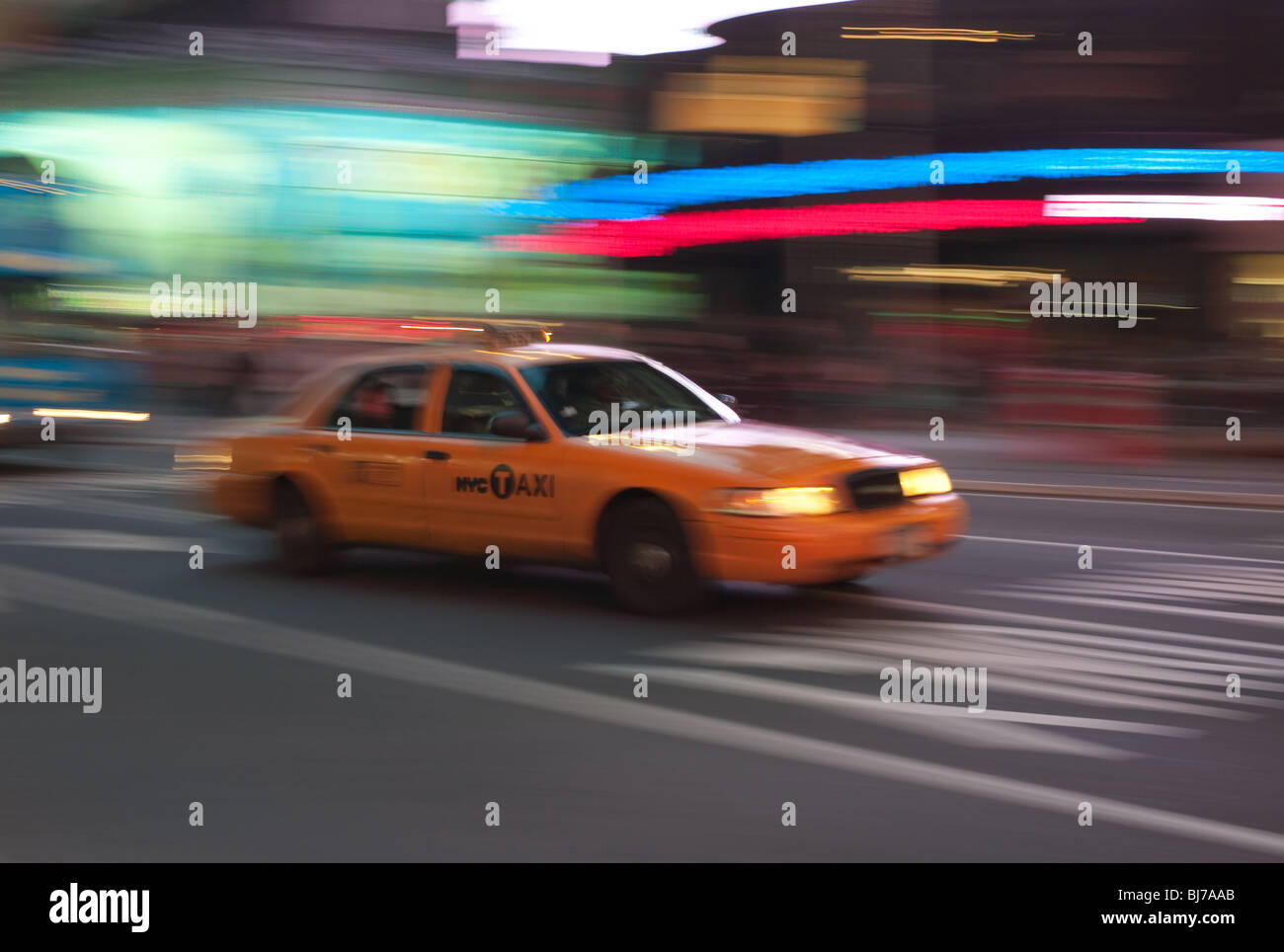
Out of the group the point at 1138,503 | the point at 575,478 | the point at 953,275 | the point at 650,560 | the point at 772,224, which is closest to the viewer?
the point at 650,560

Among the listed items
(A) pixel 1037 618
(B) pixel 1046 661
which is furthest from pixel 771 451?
(B) pixel 1046 661

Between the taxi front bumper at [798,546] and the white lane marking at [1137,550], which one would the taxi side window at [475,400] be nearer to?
the taxi front bumper at [798,546]

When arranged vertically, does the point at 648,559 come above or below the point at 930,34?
below

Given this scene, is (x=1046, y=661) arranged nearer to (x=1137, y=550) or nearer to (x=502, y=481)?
(x=502, y=481)

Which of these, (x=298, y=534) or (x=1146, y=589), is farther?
(x=298, y=534)

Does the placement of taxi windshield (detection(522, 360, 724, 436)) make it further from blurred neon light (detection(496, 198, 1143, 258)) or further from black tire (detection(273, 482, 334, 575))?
blurred neon light (detection(496, 198, 1143, 258))

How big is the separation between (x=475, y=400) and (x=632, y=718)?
10.6 feet

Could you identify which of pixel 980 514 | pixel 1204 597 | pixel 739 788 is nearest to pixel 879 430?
pixel 980 514

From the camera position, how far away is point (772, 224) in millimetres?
29266

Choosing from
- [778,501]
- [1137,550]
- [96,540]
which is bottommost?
[1137,550]

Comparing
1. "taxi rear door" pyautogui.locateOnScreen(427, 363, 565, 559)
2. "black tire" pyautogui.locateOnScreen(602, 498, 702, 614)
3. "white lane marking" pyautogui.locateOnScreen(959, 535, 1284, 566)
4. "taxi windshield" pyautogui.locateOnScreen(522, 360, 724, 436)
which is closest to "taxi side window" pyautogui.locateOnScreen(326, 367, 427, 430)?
"taxi rear door" pyautogui.locateOnScreen(427, 363, 565, 559)

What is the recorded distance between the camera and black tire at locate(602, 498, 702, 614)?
8038 millimetres

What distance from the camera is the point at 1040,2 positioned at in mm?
28078

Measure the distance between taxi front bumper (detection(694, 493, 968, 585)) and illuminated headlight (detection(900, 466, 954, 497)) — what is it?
0.24 m
